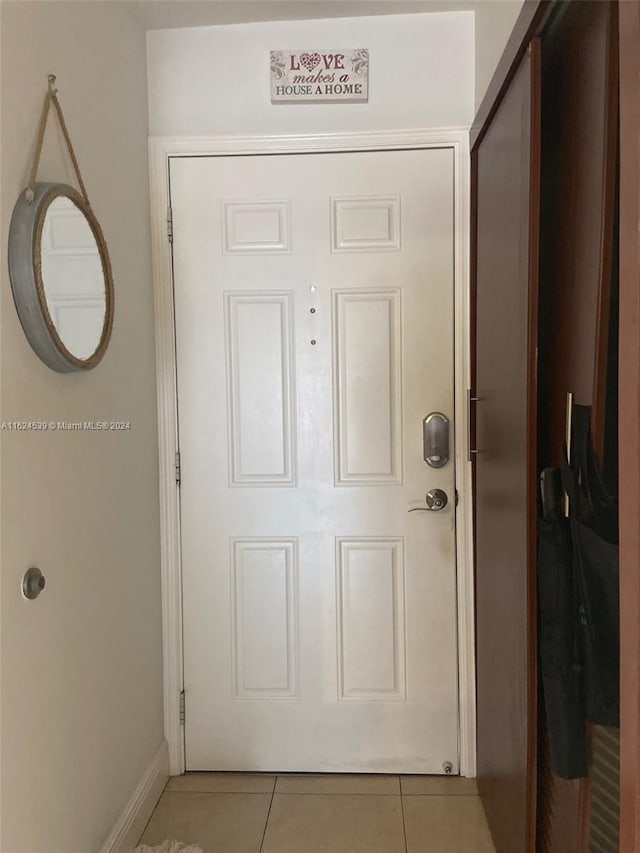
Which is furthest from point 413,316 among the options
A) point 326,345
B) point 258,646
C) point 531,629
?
point 258,646

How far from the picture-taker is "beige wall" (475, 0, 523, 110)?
1659mm

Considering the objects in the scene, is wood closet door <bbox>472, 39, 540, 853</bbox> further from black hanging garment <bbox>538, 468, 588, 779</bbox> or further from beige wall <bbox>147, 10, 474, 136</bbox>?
beige wall <bbox>147, 10, 474, 136</bbox>

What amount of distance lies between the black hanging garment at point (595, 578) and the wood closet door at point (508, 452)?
0.18 m

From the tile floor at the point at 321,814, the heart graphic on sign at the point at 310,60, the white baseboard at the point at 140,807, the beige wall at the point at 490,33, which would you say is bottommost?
the tile floor at the point at 321,814

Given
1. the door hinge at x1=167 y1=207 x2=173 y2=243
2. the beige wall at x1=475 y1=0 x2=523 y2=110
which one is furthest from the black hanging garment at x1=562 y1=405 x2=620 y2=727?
the door hinge at x1=167 y1=207 x2=173 y2=243

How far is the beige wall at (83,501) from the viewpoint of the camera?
136 centimetres

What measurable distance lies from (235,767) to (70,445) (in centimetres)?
135

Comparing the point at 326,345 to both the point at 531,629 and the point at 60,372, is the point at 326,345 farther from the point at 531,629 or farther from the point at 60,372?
the point at 531,629

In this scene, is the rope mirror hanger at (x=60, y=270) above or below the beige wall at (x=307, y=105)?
below

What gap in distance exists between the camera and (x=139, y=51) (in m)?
2.11

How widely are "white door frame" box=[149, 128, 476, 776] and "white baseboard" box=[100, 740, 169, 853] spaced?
75mm

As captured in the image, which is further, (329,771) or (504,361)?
(329,771)

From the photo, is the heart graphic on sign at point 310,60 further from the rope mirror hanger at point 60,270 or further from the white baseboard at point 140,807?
the white baseboard at point 140,807

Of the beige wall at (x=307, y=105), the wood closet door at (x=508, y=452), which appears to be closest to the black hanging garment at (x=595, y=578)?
the wood closet door at (x=508, y=452)
